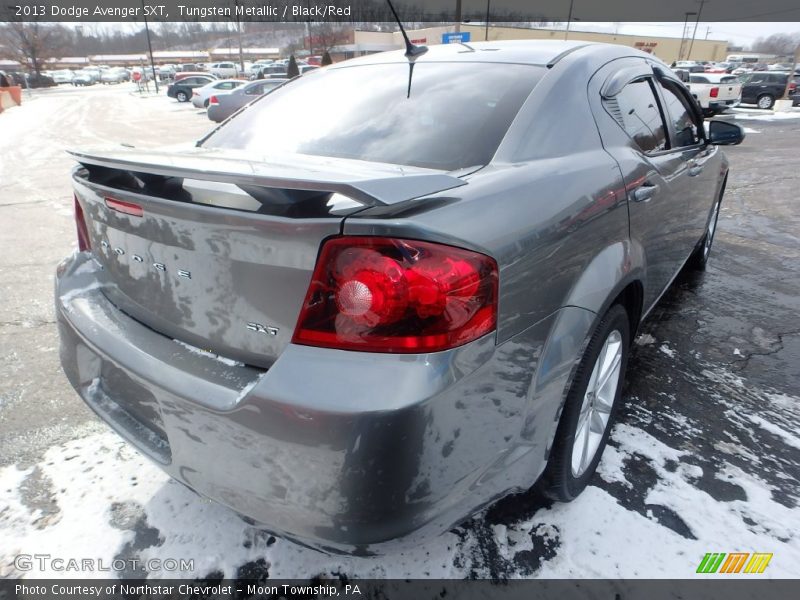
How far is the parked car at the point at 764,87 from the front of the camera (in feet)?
73.3

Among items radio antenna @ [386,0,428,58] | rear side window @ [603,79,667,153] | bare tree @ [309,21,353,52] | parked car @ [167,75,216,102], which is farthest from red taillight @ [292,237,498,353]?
bare tree @ [309,21,353,52]

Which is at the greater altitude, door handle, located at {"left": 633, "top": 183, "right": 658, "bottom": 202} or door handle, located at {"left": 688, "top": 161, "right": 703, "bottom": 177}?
door handle, located at {"left": 633, "top": 183, "right": 658, "bottom": 202}

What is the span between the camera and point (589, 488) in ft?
6.86

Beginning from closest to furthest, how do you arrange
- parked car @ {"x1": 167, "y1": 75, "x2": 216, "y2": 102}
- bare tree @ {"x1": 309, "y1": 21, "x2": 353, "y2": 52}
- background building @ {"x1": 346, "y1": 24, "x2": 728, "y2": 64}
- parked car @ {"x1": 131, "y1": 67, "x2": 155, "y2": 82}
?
parked car @ {"x1": 167, "y1": 75, "x2": 216, "y2": 102} < parked car @ {"x1": 131, "y1": 67, "x2": 155, "y2": 82} < background building @ {"x1": 346, "y1": 24, "x2": 728, "y2": 64} < bare tree @ {"x1": 309, "y1": 21, "x2": 353, "y2": 52}

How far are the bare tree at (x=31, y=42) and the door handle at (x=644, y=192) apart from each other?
7404 centimetres

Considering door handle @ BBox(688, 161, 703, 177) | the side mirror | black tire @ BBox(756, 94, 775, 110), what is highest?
the side mirror

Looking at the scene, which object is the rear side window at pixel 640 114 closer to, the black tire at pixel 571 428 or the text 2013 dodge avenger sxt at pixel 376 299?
the text 2013 dodge avenger sxt at pixel 376 299

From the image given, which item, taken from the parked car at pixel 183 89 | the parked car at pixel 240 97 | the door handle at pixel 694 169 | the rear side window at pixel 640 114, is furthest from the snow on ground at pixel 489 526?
the parked car at pixel 183 89

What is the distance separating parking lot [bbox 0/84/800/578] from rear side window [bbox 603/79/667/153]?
4.12ft

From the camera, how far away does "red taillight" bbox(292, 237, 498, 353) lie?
121 centimetres

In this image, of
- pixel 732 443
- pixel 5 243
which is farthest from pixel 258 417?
pixel 5 243

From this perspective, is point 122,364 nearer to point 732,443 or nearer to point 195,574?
point 195,574

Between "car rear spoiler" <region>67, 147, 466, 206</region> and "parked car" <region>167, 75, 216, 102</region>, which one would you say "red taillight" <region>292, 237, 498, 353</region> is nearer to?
"car rear spoiler" <region>67, 147, 466, 206</region>

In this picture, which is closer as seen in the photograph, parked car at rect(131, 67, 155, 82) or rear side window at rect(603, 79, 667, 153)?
rear side window at rect(603, 79, 667, 153)
